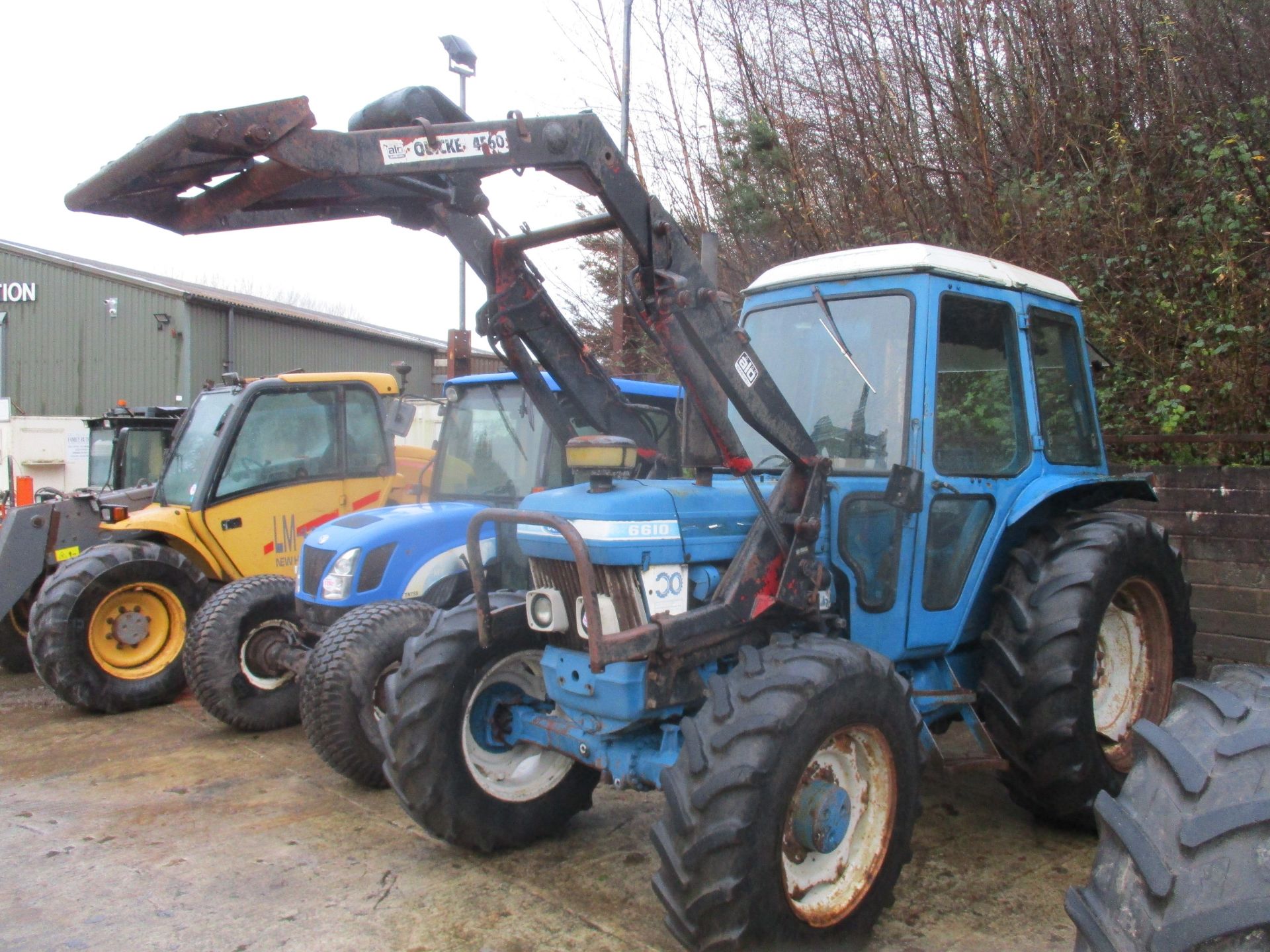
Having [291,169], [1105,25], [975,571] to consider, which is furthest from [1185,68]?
[291,169]

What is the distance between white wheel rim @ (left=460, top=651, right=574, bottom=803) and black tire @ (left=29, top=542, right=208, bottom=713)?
3.67 metres

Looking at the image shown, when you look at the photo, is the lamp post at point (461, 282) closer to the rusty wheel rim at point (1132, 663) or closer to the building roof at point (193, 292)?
the rusty wheel rim at point (1132, 663)

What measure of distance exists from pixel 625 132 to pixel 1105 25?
451 cm

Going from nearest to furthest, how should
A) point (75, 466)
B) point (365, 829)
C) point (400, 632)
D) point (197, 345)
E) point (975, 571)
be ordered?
point (975, 571), point (365, 829), point (400, 632), point (75, 466), point (197, 345)

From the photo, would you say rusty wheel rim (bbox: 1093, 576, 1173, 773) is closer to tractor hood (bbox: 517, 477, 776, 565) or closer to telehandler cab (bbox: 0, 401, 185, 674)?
tractor hood (bbox: 517, 477, 776, 565)

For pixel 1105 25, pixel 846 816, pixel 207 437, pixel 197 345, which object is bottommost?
pixel 846 816

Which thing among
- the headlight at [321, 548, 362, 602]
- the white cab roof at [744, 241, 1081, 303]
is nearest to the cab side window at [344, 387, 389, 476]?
the headlight at [321, 548, 362, 602]

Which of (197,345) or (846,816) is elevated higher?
(197,345)

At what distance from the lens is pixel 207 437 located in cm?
711

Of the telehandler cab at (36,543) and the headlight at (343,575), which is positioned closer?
the headlight at (343,575)

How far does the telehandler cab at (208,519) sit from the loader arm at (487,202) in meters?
3.10

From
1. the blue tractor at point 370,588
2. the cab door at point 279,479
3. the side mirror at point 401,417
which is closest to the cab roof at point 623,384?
the blue tractor at point 370,588

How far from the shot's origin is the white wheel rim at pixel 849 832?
293cm

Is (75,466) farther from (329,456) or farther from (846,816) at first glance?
(846,816)
